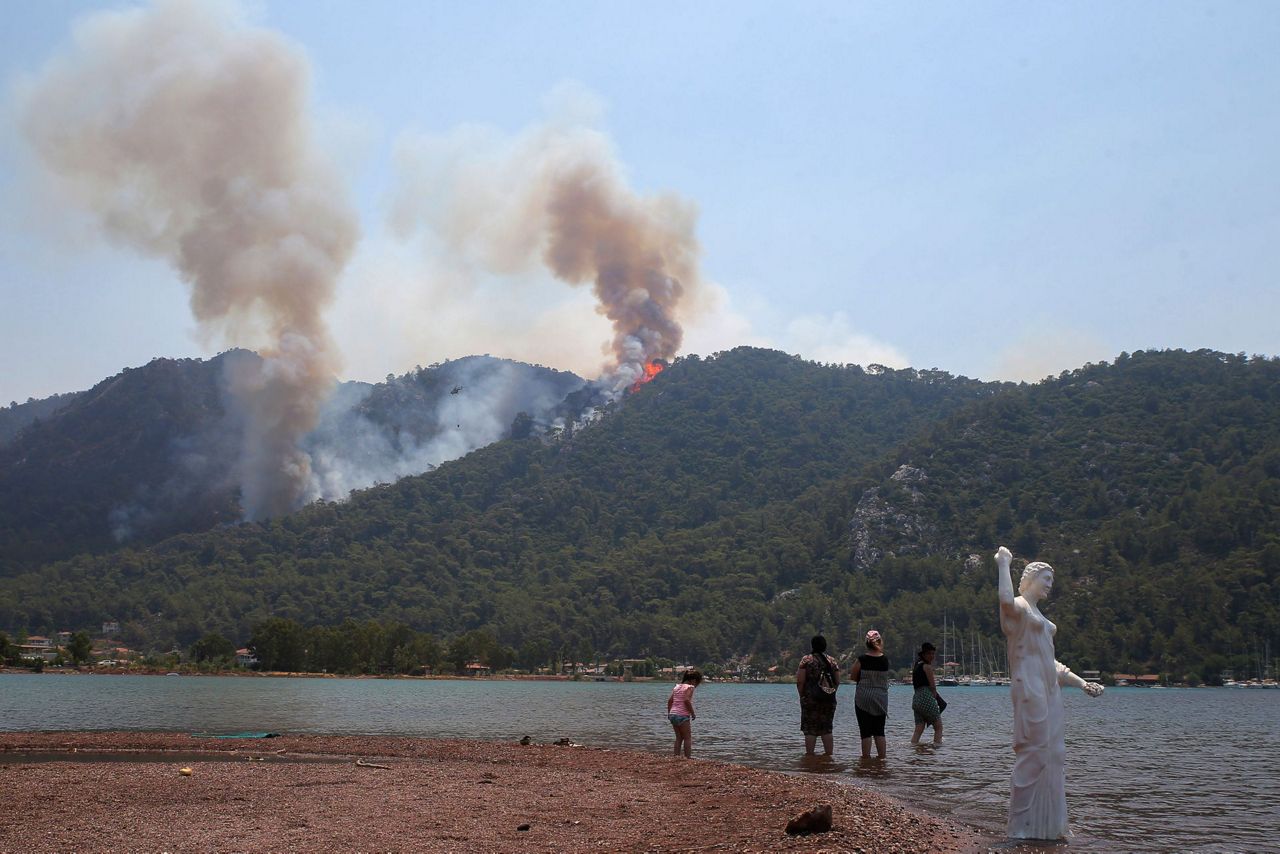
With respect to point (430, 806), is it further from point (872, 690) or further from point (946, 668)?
point (946, 668)

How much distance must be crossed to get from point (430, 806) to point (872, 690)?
9.73 m

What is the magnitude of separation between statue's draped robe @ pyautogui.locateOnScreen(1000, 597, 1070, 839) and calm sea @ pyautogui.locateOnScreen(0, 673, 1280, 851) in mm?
516

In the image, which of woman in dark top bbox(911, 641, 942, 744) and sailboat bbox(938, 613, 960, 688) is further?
sailboat bbox(938, 613, 960, 688)

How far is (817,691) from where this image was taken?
71.5ft

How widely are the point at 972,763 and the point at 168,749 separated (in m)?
17.8

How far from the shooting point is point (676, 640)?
164750mm

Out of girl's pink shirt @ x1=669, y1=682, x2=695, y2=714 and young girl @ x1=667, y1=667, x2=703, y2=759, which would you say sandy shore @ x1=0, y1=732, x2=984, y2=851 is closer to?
young girl @ x1=667, y1=667, x2=703, y2=759

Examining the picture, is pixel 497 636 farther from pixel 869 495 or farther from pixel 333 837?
pixel 333 837

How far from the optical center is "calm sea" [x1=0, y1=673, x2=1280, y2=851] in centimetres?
1530

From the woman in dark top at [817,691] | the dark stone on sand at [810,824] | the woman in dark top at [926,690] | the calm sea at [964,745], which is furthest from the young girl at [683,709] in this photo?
the dark stone on sand at [810,824]

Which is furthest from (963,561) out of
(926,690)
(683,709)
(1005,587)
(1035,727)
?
(1005,587)

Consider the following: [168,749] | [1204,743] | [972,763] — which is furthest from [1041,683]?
[1204,743]

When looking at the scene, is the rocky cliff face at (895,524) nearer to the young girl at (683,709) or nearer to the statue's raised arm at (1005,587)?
A: the young girl at (683,709)

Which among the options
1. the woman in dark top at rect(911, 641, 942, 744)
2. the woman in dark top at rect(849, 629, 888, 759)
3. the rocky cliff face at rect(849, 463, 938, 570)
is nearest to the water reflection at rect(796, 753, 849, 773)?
the woman in dark top at rect(849, 629, 888, 759)
